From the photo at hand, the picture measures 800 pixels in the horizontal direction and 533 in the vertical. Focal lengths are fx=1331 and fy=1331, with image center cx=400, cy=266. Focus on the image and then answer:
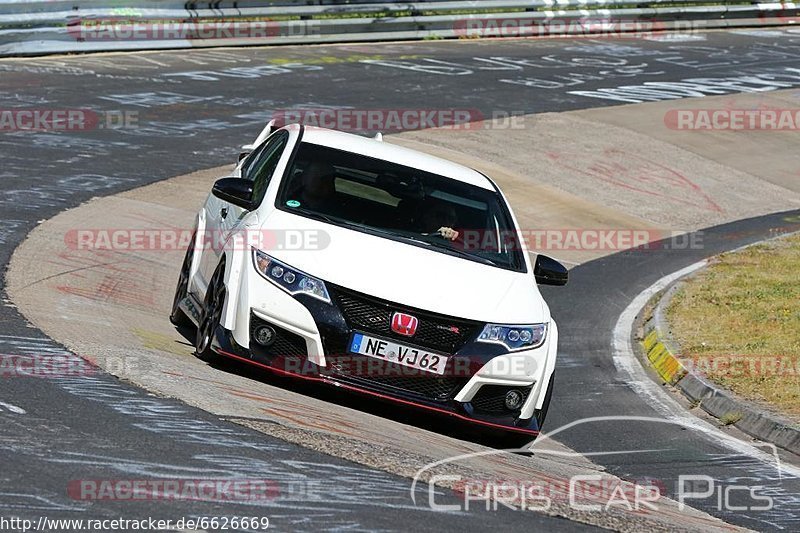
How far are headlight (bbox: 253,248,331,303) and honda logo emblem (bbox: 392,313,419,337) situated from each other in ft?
1.28

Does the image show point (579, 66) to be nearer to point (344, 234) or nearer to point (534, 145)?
point (534, 145)

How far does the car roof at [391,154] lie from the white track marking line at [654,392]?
7.67ft

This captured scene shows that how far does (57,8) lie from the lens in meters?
22.0

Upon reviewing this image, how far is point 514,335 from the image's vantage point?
776 centimetres

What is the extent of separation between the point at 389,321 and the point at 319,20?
66.4ft

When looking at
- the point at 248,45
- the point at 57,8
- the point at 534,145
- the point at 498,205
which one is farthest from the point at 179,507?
the point at 248,45

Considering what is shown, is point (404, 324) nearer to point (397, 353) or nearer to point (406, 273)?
point (397, 353)

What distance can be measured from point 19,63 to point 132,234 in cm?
931

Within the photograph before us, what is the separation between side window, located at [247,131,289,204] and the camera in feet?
28.7
